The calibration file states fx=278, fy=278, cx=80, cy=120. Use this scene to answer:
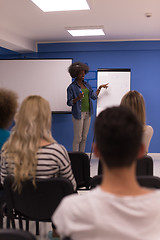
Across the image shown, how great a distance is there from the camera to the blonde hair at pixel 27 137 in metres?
1.58

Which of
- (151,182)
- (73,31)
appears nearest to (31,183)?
(151,182)

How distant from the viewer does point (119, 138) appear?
782mm

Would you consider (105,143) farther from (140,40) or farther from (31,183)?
(140,40)

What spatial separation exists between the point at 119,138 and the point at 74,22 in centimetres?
384

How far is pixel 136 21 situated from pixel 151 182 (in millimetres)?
3309

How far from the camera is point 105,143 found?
0.80 m

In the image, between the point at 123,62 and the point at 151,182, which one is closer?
the point at 151,182

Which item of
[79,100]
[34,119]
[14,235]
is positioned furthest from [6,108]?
[79,100]

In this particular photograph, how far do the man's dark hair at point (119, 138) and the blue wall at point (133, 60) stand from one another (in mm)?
4871

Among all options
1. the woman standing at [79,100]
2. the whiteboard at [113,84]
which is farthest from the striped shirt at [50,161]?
the whiteboard at [113,84]

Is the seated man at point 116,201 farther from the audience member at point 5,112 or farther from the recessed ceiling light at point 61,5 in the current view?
the recessed ceiling light at point 61,5

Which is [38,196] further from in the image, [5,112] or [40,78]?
[40,78]

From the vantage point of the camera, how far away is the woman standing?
4941mm

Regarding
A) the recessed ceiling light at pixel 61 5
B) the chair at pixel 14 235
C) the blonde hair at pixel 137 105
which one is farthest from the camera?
the recessed ceiling light at pixel 61 5
